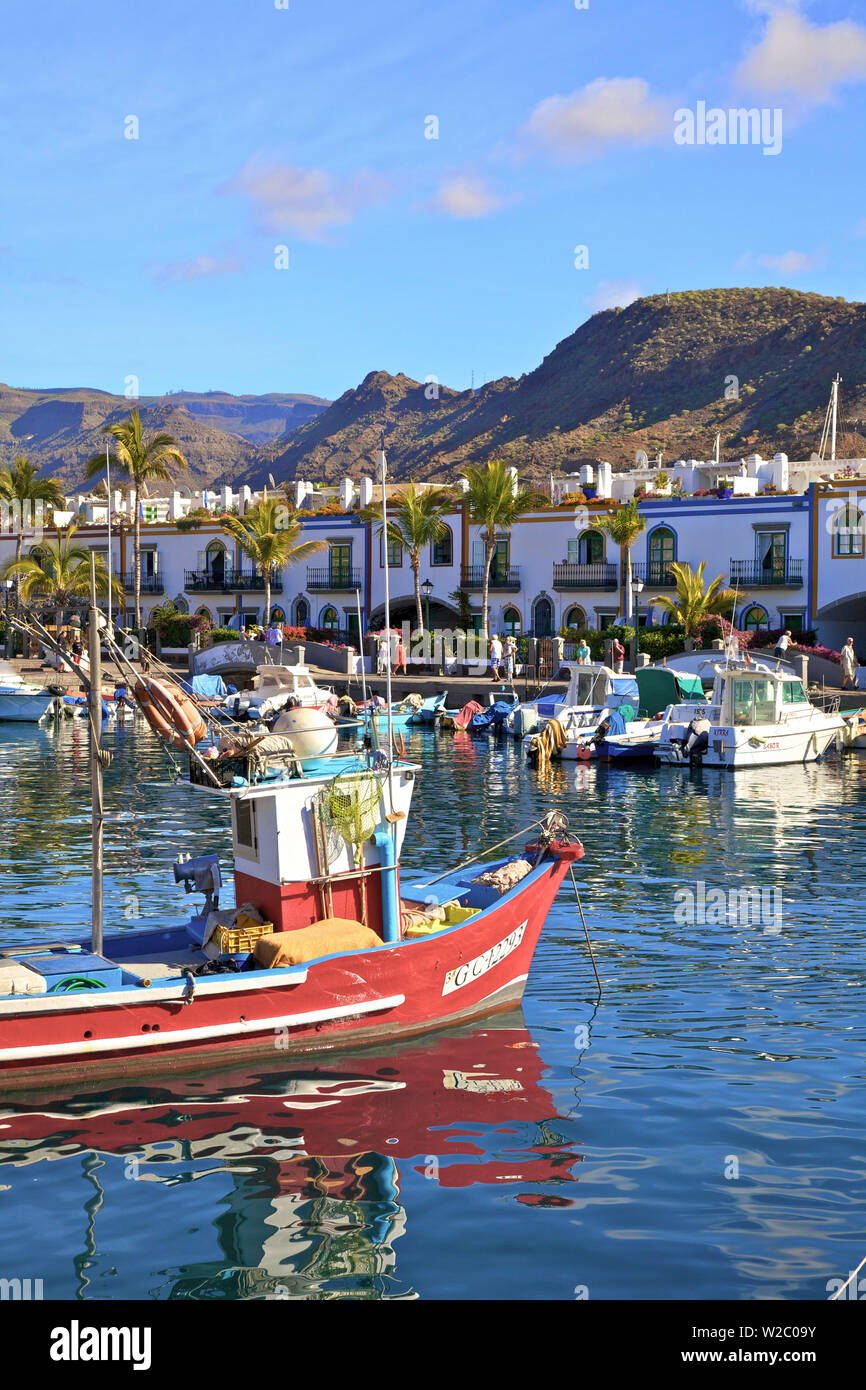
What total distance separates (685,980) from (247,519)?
56053mm

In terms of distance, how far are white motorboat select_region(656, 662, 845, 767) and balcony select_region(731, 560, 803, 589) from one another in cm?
1618

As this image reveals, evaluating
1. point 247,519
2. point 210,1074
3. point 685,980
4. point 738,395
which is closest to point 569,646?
point 247,519

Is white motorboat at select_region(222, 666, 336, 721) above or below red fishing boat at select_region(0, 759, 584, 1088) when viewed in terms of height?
above

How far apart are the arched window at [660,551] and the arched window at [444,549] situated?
11.3 meters

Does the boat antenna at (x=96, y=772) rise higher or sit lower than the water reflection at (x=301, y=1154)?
higher

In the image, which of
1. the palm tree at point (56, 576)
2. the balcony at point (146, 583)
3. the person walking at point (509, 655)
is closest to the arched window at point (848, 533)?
the person walking at point (509, 655)

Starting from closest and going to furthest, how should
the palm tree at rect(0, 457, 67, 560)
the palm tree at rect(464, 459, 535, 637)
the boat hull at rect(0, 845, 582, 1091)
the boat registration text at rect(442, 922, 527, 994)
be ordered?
Answer: 1. the boat hull at rect(0, 845, 582, 1091)
2. the boat registration text at rect(442, 922, 527, 994)
3. the palm tree at rect(464, 459, 535, 637)
4. the palm tree at rect(0, 457, 67, 560)

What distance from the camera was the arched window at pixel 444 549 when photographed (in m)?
67.6

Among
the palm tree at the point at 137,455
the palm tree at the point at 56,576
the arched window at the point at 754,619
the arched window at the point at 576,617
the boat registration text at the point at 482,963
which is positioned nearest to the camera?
the boat registration text at the point at 482,963

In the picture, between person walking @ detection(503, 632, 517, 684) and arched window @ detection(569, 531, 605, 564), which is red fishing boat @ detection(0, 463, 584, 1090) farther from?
arched window @ detection(569, 531, 605, 564)

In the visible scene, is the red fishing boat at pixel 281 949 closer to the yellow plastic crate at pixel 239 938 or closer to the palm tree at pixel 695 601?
the yellow plastic crate at pixel 239 938

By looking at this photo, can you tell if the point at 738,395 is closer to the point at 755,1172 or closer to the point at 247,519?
the point at 247,519

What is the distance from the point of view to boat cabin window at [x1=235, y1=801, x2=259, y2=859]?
14609mm

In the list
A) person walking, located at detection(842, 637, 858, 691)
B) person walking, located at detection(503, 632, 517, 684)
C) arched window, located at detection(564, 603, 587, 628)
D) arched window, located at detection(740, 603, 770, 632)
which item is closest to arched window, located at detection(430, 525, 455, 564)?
person walking, located at detection(503, 632, 517, 684)
